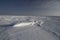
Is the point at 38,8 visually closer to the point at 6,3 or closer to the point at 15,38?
the point at 6,3

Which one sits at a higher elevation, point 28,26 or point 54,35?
point 28,26

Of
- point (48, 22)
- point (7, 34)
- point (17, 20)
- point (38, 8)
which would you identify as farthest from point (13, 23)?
point (38, 8)

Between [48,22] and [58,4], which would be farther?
[48,22]

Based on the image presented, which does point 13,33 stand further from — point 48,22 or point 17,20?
point 48,22

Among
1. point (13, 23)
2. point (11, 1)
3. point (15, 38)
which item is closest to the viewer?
point (11, 1)

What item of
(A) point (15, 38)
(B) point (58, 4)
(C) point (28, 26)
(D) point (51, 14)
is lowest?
(A) point (15, 38)

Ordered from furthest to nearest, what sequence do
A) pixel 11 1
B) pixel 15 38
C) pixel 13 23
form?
pixel 13 23 → pixel 15 38 → pixel 11 1
